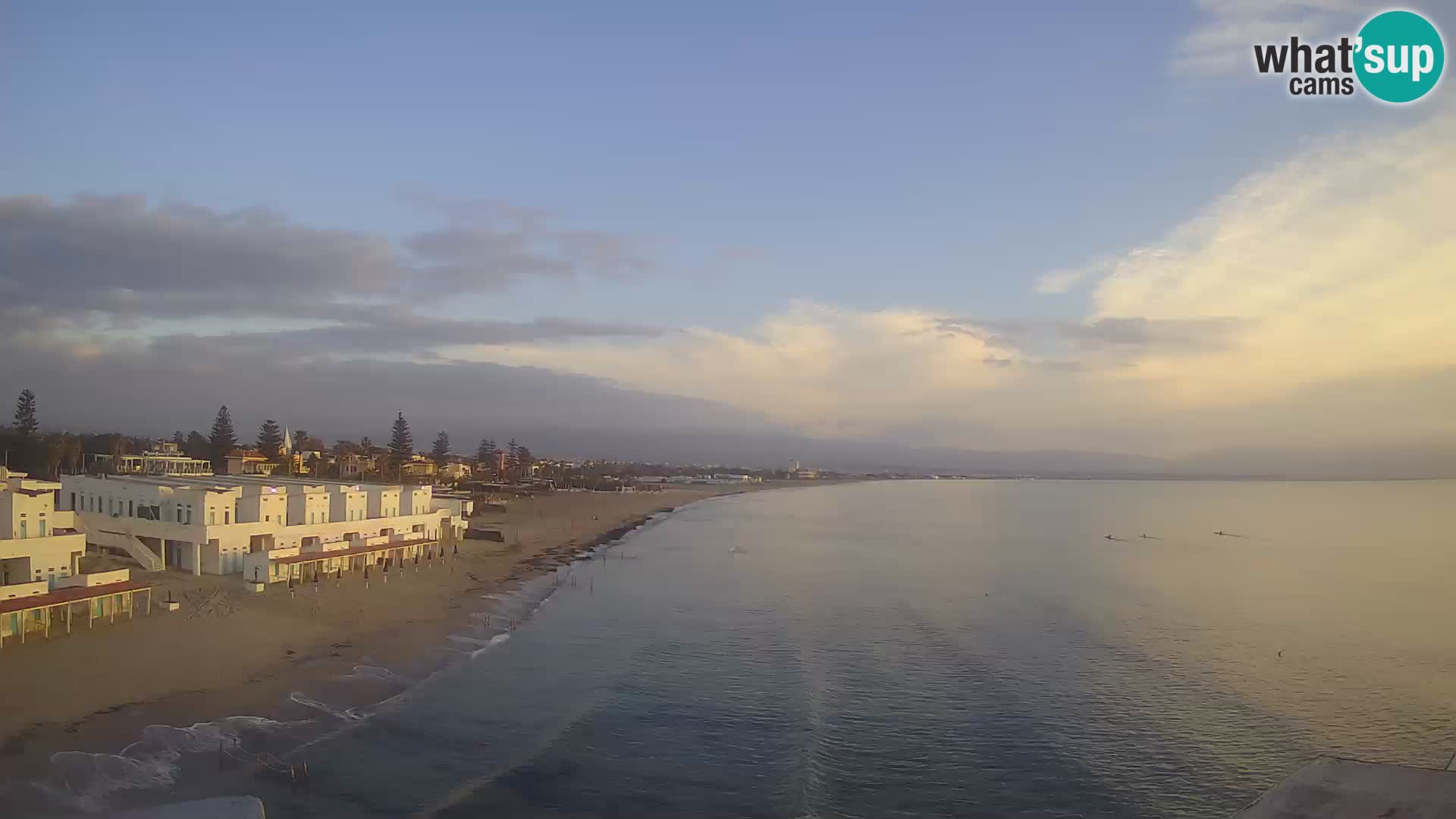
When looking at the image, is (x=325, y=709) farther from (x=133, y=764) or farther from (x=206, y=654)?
(x=206, y=654)

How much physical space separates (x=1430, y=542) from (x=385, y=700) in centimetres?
9727

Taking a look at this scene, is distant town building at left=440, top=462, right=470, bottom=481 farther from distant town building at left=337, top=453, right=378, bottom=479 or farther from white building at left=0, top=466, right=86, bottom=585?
white building at left=0, top=466, right=86, bottom=585

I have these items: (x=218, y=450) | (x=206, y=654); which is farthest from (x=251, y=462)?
(x=206, y=654)

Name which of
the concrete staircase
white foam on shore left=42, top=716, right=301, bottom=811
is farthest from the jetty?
the concrete staircase

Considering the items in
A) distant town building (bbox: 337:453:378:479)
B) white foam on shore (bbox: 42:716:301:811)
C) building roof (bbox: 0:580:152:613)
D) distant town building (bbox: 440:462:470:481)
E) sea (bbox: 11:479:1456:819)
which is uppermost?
distant town building (bbox: 337:453:378:479)

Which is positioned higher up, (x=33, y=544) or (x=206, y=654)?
(x=33, y=544)

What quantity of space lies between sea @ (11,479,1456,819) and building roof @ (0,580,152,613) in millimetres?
8283

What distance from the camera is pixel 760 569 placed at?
5194cm

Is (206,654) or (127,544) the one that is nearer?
(206,654)

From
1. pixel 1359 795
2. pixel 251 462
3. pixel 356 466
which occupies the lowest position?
pixel 1359 795

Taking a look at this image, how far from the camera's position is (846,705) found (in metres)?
23.3

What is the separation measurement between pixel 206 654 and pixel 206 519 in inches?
445

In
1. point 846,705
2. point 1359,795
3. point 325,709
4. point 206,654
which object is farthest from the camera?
point 846,705

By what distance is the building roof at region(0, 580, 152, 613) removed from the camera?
2236cm
